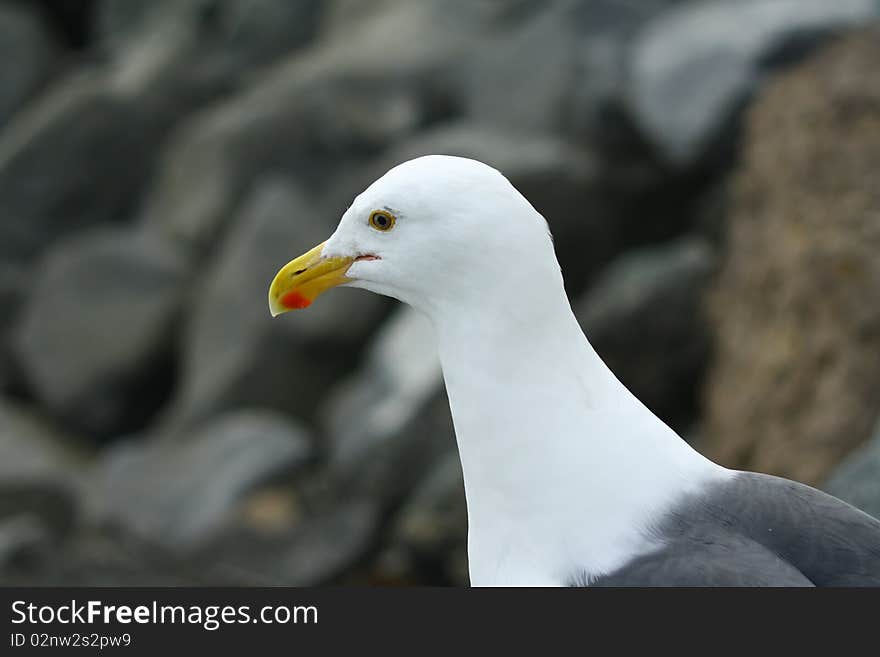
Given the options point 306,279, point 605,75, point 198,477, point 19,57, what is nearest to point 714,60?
point 605,75

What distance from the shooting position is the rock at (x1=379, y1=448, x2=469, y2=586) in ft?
23.8

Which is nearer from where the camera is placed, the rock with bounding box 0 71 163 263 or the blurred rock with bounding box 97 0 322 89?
the rock with bounding box 0 71 163 263

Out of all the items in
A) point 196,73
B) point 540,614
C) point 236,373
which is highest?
point 196,73

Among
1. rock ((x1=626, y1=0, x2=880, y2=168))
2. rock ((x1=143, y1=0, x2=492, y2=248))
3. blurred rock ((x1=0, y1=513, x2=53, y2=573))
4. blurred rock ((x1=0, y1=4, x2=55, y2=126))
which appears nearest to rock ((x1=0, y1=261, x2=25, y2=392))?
rock ((x1=143, y1=0, x2=492, y2=248))

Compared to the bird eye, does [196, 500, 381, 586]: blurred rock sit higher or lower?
higher

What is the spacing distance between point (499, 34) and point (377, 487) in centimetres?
485

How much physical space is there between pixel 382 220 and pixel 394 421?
472 cm

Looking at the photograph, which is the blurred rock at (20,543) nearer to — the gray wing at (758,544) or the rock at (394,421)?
the rock at (394,421)

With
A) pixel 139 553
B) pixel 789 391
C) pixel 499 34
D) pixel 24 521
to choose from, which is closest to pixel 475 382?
pixel 789 391

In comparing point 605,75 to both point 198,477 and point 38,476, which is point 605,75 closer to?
point 198,477

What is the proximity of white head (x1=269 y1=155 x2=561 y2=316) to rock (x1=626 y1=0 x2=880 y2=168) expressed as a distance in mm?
5270

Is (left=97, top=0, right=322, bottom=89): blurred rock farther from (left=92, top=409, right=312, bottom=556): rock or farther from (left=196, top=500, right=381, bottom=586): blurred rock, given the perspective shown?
(left=196, top=500, right=381, bottom=586): blurred rock

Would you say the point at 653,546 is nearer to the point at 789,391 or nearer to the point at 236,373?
the point at 789,391

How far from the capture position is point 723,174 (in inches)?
340
